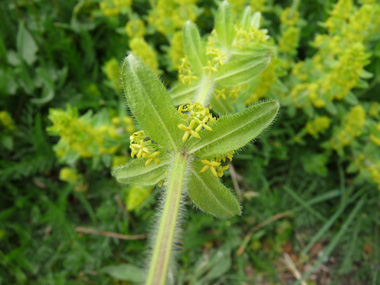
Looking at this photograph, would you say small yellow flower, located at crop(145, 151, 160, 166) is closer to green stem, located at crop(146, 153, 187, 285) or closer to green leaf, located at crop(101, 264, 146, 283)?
green stem, located at crop(146, 153, 187, 285)

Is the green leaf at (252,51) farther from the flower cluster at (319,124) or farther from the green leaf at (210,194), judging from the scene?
the flower cluster at (319,124)

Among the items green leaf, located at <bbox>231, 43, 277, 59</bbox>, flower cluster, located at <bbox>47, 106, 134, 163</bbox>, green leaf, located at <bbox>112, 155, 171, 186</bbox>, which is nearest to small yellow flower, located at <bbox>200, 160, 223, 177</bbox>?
green leaf, located at <bbox>112, 155, 171, 186</bbox>

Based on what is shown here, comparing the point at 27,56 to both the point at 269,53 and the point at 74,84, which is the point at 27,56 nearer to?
the point at 74,84

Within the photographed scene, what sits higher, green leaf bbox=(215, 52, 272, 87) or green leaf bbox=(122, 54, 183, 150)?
green leaf bbox=(122, 54, 183, 150)

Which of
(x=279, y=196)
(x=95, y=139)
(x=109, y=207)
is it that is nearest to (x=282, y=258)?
(x=279, y=196)

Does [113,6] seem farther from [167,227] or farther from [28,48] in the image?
[167,227]

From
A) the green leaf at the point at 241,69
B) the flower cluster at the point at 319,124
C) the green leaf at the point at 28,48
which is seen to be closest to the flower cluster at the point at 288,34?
the flower cluster at the point at 319,124
